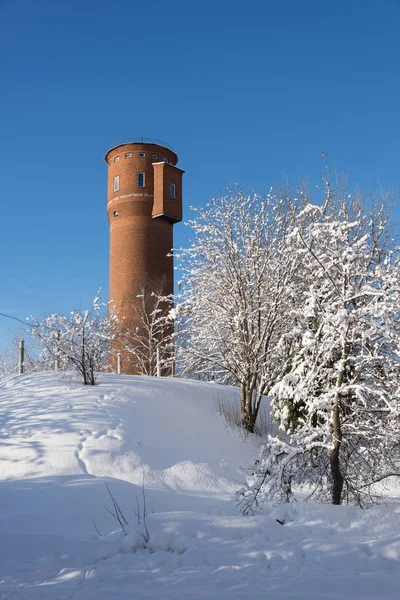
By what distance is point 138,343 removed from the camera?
3262 centimetres

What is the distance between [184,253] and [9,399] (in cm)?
668

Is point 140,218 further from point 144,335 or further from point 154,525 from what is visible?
point 154,525

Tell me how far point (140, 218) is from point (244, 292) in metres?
21.0

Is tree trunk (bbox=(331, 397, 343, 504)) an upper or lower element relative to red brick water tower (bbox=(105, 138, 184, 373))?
lower

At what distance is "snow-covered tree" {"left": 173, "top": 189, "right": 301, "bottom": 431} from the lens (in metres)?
15.4

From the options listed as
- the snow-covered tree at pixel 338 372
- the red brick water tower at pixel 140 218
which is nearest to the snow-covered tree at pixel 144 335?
the red brick water tower at pixel 140 218

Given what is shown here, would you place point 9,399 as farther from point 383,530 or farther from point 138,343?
point 138,343

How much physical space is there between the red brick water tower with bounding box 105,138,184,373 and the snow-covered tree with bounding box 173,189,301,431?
17.6 meters

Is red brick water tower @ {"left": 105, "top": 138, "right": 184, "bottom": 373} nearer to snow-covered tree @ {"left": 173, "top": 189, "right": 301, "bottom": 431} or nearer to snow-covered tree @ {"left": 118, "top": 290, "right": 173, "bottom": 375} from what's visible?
snow-covered tree @ {"left": 118, "top": 290, "right": 173, "bottom": 375}

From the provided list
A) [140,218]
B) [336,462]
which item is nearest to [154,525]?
[336,462]

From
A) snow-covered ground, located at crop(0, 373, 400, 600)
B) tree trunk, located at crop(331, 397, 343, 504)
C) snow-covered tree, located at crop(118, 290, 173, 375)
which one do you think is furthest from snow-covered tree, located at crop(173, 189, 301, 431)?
snow-covered tree, located at crop(118, 290, 173, 375)

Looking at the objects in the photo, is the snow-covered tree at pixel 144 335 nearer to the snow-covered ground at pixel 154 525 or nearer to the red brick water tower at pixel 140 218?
the red brick water tower at pixel 140 218

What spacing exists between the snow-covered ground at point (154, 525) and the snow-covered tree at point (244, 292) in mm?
2586

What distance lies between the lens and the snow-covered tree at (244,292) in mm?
15438
